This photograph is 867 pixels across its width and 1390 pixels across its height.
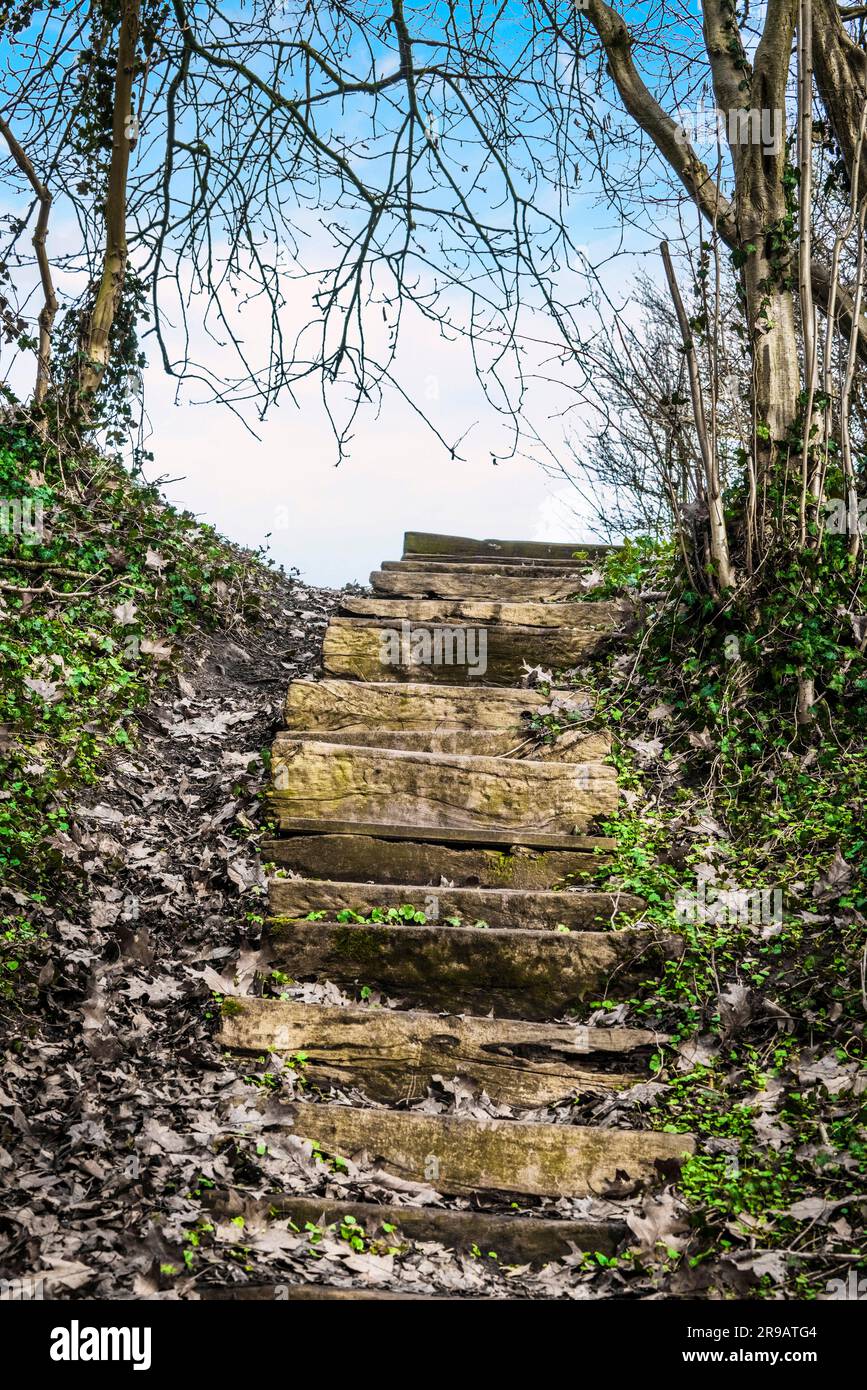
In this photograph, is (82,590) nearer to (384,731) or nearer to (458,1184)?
(384,731)

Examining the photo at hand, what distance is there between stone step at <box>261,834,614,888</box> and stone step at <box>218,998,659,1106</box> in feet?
2.86

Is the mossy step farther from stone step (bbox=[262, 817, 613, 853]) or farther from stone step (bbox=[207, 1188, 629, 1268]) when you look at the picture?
stone step (bbox=[207, 1188, 629, 1268])

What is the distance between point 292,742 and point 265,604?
339 cm

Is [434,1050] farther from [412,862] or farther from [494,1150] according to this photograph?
[412,862]

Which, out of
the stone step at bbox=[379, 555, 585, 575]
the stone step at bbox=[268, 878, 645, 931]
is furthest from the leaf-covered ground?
the stone step at bbox=[379, 555, 585, 575]

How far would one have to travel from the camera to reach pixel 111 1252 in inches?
111

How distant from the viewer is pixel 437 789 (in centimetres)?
480

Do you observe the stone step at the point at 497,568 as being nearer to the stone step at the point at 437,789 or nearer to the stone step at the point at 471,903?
the stone step at the point at 437,789

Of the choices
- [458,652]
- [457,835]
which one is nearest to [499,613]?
[458,652]

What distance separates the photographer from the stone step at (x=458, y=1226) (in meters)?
3.02

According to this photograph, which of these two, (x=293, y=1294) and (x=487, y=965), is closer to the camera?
(x=293, y=1294)

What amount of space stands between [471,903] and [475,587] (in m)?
2.94

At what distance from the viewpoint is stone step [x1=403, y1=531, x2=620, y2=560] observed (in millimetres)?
7984
